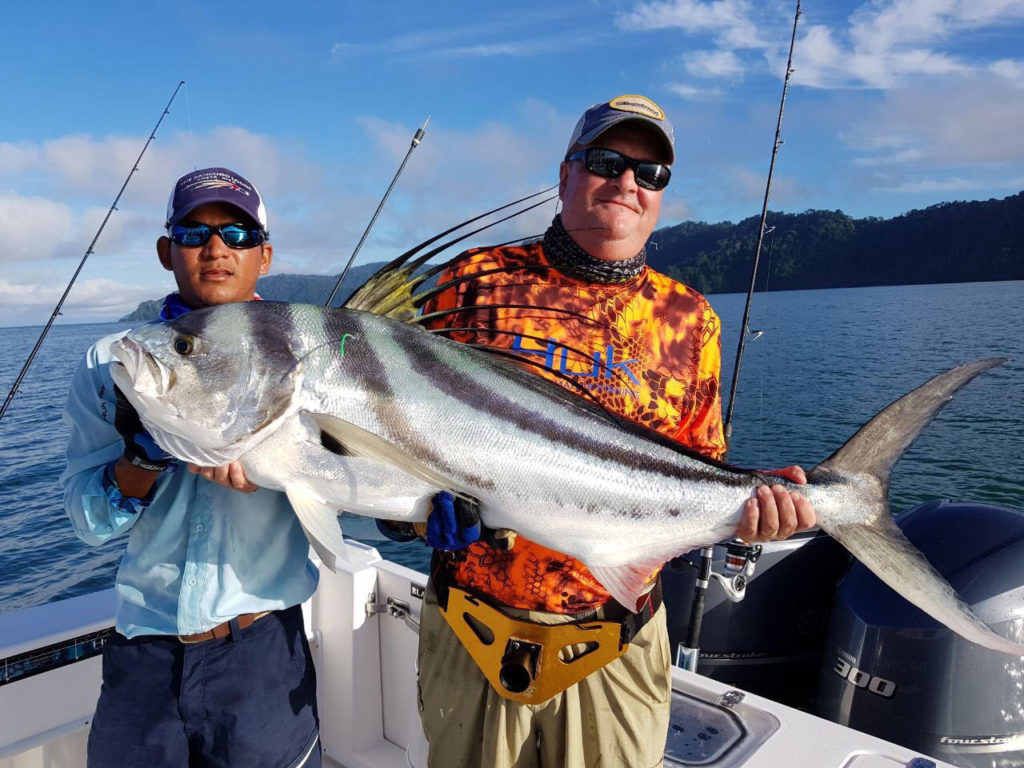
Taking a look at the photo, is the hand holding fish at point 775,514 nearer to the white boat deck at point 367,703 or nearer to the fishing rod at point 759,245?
the white boat deck at point 367,703

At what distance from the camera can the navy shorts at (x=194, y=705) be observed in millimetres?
2133

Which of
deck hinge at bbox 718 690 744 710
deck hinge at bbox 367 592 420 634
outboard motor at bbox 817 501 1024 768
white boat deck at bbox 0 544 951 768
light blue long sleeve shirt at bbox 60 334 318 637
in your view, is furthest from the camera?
deck hinge at bbox 367 592 420 634

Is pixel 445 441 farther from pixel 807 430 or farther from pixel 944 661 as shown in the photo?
pixel 807 430

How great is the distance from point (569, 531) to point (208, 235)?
149cm

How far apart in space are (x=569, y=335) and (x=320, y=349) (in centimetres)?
80

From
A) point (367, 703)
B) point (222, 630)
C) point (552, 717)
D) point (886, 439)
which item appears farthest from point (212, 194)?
point (367, 703)

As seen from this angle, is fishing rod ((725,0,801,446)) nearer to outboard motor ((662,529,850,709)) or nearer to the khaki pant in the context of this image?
outboard motor ((662,529,850,709))

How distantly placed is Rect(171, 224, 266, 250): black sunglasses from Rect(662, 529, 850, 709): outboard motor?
2969 millimetres

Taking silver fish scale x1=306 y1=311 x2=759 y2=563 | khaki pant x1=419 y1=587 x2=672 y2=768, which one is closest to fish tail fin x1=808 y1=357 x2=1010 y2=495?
silver fish scale x1=306 y1=311 x2=759 y2=563

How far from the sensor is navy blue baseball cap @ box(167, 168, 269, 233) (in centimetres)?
221

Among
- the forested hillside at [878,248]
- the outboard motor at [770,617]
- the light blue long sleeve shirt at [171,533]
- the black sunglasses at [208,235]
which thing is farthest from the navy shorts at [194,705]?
the forested hillside at [878,248]

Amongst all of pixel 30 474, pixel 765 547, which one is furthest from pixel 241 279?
pixel 30 474

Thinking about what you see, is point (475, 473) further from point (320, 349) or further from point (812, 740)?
point (812, 740)

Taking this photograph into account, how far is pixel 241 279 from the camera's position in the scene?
2303 millimetres
